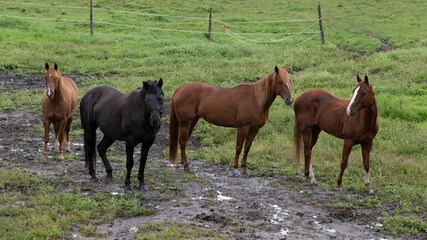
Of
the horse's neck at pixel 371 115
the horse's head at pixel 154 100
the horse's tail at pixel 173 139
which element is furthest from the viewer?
the horse's tail at pixel 173 139

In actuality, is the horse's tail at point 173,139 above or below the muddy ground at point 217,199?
above

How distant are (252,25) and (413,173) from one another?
20946mm

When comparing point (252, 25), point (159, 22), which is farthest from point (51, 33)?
point (252, 25)

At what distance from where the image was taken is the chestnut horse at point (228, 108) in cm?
924

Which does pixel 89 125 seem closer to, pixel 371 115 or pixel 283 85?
pixel 283 85

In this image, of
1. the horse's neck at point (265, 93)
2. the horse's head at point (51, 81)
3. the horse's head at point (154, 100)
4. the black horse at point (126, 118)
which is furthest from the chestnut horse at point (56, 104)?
the horse's neck at point (265, 93)

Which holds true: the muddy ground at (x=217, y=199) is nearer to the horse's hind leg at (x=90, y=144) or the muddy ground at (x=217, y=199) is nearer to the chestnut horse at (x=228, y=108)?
the horse's hind leg at (x=90, y=144)

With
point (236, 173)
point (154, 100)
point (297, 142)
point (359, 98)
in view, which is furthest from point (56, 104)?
point (359, 98)

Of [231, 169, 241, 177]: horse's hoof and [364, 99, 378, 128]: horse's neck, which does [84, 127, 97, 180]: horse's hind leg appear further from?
[364, 99, 378, 128]: horse's neck

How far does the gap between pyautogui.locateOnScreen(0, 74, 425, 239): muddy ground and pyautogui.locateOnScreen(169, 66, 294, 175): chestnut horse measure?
0.69m

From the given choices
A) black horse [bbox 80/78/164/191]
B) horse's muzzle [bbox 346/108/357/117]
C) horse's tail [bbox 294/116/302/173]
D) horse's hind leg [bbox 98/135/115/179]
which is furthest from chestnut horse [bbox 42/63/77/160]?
horse's muzzle [bbox 346/108/357/117]

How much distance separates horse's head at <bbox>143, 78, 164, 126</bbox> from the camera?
24.3ft

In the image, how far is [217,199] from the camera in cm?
784

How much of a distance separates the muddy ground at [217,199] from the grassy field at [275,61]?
0.61 m
